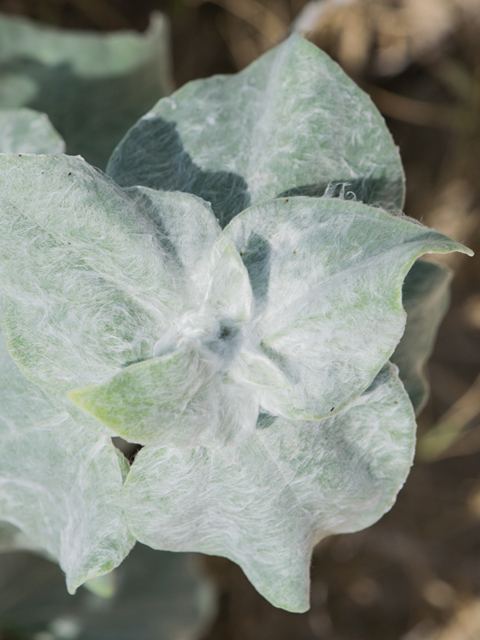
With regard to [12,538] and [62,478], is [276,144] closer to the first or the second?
[62,478]

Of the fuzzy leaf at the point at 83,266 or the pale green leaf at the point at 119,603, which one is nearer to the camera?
A: the fuzzy leaf at the point at 83,266

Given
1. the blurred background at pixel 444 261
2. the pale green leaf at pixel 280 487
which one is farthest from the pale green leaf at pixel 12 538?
the blurred background at pixel 444 261

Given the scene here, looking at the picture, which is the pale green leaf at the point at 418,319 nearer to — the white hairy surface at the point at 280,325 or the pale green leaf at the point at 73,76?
the white hairy surface at the point at 280,325

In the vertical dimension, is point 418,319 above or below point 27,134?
below

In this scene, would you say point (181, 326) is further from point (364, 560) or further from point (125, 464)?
point (364, 560)

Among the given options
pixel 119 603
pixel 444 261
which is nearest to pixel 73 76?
pixel 444 261

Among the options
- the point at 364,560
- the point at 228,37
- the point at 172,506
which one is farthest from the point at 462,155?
the point at 172,506
